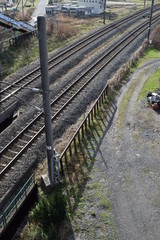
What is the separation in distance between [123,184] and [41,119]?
7.72m

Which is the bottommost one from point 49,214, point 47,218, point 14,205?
point 14,205

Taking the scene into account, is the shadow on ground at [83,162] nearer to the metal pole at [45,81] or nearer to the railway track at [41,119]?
the metal pole at [45,81]

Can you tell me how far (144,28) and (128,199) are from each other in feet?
124

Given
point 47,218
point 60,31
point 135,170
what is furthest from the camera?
point 60,31

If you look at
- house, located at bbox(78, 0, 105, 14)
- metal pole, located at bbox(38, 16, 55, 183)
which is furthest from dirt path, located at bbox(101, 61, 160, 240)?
house, located at bbox(78, 0, 105, 14)

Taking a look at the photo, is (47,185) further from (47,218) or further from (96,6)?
(96,6)

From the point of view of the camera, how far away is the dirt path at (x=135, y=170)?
1121cm

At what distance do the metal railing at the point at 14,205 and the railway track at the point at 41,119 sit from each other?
159 cm

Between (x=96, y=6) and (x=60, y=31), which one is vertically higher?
(x=96, y=6)

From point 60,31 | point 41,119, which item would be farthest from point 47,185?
point 60,31

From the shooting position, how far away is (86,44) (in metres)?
35.6

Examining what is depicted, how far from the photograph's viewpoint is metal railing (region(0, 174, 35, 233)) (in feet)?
36.8

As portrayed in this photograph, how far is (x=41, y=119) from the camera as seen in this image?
723 inches

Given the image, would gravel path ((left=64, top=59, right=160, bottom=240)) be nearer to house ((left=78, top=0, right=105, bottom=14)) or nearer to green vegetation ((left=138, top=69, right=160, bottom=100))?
green vegetation ((left=138, top=69, right=160, bottom=100))
